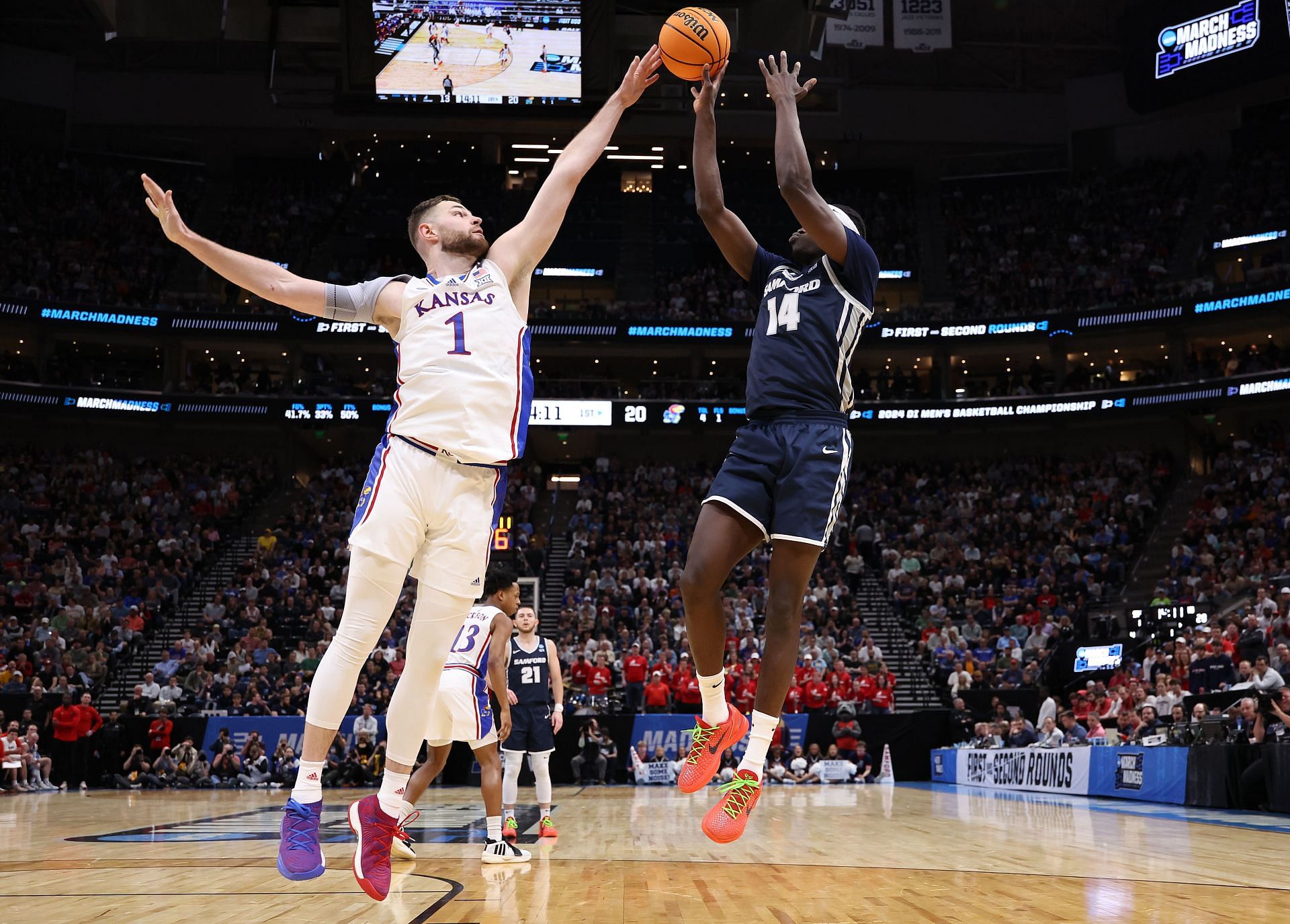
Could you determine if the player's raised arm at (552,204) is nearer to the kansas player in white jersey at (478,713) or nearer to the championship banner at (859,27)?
the kansas player in white jersey at (478,713)

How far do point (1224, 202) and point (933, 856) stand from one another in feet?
110

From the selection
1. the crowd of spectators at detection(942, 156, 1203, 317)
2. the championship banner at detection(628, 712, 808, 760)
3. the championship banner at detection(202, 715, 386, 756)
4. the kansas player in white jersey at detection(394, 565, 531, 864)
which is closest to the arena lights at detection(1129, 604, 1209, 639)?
the championship banner at detection(628, 712, 808, 760)

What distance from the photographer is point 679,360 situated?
40125 millimetres

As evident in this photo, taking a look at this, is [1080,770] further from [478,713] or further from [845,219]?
[845,219]

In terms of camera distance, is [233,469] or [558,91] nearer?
[558,91]

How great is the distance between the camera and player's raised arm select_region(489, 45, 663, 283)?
5.19 meters

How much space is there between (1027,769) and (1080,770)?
4.79 feet

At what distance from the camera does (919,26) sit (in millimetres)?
33562

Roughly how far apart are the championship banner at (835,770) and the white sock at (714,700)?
15951 mm

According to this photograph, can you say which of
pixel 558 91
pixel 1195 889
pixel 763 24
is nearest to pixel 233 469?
pixel 558 91

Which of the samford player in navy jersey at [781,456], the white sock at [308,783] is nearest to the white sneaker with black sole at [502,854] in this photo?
the samford player in navy jersey at [781,456]

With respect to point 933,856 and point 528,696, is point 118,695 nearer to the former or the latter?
point 528,696

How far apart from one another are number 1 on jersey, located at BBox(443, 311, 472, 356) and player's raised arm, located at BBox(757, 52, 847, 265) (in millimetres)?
1556

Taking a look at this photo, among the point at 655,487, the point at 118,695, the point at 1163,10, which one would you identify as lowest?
the point at 118,695
